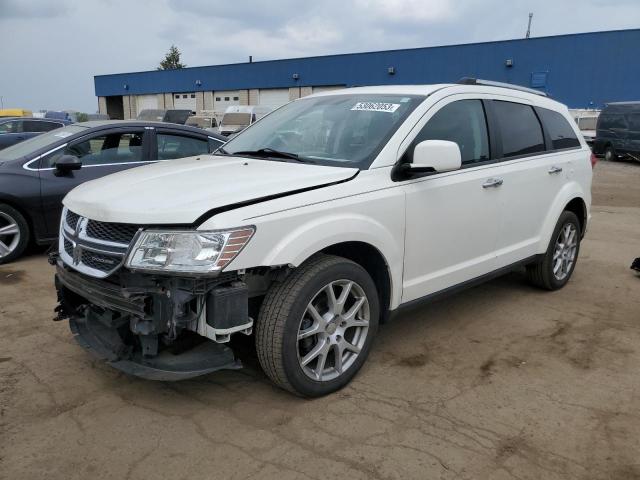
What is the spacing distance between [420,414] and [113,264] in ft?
6.05

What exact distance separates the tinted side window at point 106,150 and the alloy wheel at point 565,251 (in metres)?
4.72

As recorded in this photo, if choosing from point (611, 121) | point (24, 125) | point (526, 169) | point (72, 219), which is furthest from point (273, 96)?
point (72, 219)

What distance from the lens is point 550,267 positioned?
514cm

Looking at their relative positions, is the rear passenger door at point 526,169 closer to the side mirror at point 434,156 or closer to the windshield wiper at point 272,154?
the side mirror at point 434,156

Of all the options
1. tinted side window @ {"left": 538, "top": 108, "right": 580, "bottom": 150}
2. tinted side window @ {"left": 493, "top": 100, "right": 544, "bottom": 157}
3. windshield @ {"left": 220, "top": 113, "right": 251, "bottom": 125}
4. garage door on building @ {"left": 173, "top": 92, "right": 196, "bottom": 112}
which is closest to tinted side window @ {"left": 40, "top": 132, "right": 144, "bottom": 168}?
tinted side window @ {"left": 493, "top": 100, "right": 544, "bottom": 157}

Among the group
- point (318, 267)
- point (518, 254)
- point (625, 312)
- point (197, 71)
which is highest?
point (197, 71)

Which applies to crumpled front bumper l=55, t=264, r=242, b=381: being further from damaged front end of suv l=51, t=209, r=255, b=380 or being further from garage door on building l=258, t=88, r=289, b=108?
garage door on building l=258, t=88, r=289, b=108

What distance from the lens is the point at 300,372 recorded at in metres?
3.06

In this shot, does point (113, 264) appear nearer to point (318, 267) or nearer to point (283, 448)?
point (318, 267)

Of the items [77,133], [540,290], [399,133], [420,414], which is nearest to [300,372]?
[420,414]

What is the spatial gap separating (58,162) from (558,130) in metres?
5.05

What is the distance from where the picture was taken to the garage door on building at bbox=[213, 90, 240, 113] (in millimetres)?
43375

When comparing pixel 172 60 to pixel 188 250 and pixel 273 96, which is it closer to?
pixel 273 96

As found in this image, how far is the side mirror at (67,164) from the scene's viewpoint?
5926 mm
